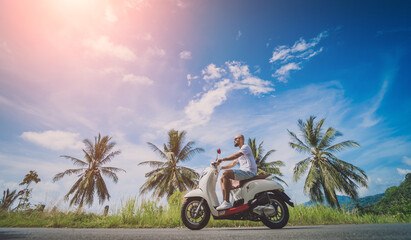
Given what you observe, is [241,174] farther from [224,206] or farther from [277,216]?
[277,216]

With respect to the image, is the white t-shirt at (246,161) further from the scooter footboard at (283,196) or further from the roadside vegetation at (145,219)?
the roadside vegetation at (145,219)

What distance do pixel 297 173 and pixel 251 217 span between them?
751 inches

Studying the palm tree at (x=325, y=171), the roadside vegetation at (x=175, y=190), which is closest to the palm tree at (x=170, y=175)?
the roadside vegetation at (x=175, y=190)

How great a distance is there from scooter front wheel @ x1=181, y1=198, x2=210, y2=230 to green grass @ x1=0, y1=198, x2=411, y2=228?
6.50 ft

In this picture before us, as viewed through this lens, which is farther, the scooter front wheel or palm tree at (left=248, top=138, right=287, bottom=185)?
palm tree at (left=248, top=138, right=287, bottom=185)

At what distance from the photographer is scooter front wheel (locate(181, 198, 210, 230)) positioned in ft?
14.0

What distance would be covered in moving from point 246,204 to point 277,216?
2.27 feet

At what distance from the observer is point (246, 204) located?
4.25m

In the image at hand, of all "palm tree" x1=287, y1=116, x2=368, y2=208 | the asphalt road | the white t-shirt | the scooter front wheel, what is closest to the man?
the white t-shirt

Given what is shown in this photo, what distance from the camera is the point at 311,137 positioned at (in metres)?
21.9

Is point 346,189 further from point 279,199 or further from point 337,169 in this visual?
point 279,199

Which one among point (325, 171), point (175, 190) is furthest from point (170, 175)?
point (325, 171)

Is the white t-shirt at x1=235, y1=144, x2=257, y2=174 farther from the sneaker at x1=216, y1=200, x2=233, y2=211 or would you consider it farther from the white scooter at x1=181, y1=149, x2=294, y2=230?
the sneaker at x1=216, y1=200, x2=233, y2=211

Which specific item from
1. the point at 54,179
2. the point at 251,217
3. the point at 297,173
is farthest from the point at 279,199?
the point at 54,179
